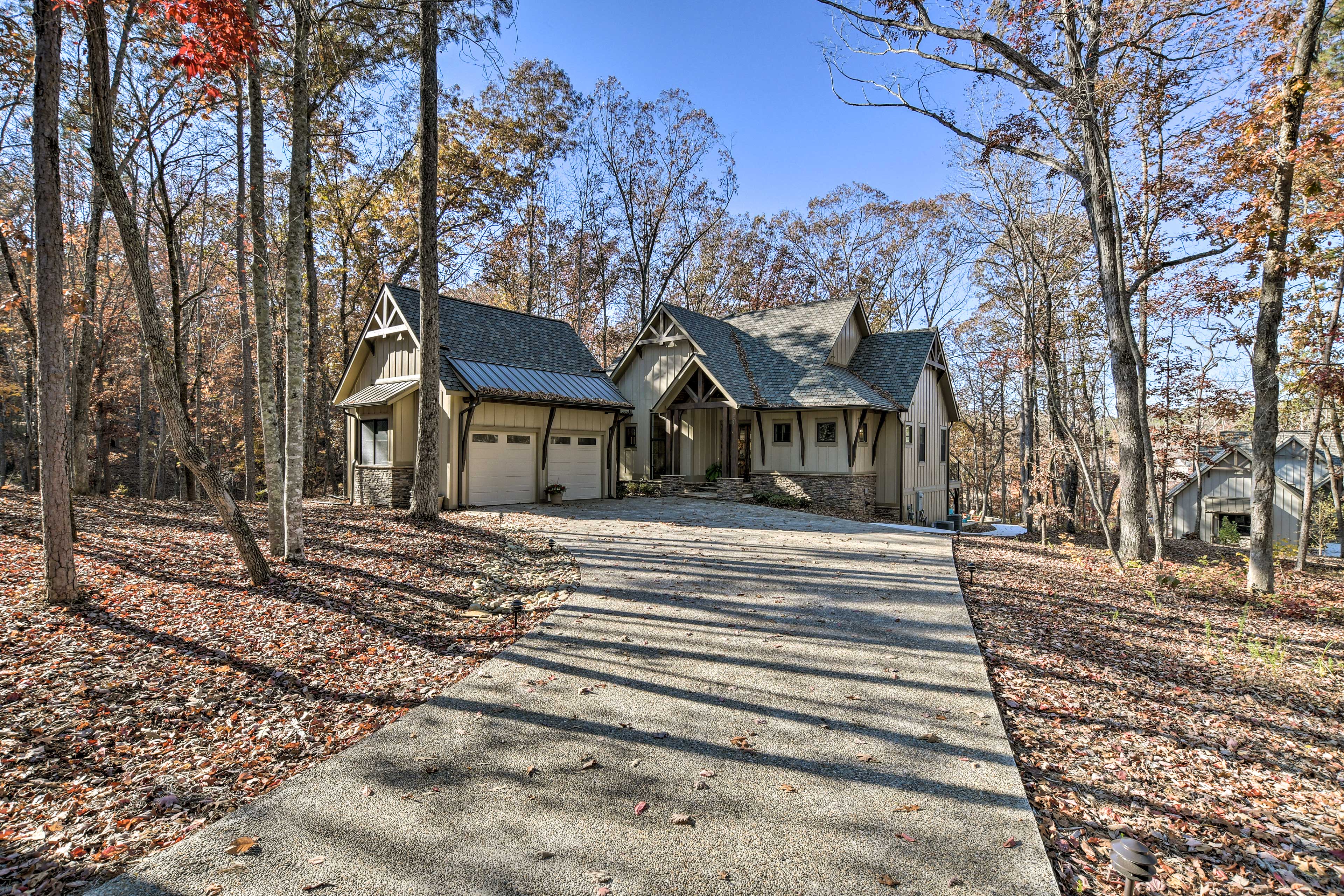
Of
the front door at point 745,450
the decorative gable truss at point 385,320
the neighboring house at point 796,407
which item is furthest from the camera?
the front door at point 745,450

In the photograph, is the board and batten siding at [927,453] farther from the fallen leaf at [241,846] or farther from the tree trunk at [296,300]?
the fallen leaf at [241,846]

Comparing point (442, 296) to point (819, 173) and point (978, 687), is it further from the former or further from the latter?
point (819, 173)

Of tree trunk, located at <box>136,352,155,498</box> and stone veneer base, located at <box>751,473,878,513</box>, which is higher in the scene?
tree trunk, located at <box>136,352,155,498</box>

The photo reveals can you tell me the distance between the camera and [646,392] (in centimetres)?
2023

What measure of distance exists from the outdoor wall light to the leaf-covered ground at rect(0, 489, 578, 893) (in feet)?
13.3

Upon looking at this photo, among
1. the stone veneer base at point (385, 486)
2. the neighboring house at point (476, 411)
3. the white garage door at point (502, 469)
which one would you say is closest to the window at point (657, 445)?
the neighboring house at point (476, 411)

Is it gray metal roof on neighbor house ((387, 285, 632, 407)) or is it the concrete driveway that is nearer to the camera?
the concrete driveway

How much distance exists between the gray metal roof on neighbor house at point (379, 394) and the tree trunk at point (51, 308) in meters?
8.54

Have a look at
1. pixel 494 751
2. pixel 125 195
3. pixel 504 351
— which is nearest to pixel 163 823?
pixel 494 751

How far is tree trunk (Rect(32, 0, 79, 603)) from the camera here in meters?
5.32

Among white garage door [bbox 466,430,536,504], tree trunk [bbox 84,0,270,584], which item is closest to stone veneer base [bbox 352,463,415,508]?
white garage door [bbox 466,430,536,504]

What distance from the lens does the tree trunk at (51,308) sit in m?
5.32

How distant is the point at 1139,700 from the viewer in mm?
4543

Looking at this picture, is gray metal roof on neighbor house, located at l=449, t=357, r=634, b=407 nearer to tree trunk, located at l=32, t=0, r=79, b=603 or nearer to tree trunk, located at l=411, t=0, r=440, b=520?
tree trunk, located at l=411, t=0, r=440, b=520
